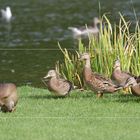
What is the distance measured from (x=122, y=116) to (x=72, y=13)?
23833 mm

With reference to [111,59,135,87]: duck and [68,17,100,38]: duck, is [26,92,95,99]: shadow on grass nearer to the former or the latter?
[111,59,135,87]: duck

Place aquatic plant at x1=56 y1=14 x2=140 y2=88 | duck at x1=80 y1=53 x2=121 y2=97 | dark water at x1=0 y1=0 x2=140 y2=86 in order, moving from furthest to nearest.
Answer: dark water at x1=0 y1=0 x2=140 y2=86 → aquatic plant at x1=56 y1=14 x2=140 y2=88 → duck at x1=80 y1=53 x2=121 y2=97

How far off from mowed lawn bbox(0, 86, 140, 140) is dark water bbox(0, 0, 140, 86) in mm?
5321

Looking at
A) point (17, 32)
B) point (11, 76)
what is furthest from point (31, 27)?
point (11, 76)

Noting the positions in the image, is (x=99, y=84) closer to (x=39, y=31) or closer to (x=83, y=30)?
(x=39, y=31)

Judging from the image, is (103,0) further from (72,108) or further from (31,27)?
(72,108)

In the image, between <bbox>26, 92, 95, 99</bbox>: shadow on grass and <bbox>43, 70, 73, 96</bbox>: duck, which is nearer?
<bbox>43, 70, 73, 96</bbox>: duck

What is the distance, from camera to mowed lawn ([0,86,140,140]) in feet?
30.5

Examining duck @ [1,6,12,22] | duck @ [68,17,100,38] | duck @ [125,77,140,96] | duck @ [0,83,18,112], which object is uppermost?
duck @ [0,83,18,112]

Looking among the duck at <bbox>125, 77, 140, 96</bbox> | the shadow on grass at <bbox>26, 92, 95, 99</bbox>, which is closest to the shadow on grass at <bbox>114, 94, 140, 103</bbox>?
the duck at <bbox>125, 77, 140, 96</bbox>

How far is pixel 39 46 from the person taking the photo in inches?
975

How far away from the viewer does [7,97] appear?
1088 cm

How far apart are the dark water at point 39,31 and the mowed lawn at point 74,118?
5.32 meters

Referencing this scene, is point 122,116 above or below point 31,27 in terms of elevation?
above
